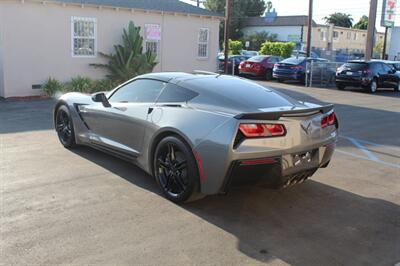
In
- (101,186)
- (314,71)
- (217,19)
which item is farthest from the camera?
(314,71)

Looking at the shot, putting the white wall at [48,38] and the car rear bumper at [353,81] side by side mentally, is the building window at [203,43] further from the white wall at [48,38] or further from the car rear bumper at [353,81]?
the car rear bumper at [353,81]

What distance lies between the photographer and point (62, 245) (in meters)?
3.94

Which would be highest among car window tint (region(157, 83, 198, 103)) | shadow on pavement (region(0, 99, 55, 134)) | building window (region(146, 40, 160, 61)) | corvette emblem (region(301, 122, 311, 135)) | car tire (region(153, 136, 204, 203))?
building window (region(146, 40, 160, 61))

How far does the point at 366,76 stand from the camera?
20.4m

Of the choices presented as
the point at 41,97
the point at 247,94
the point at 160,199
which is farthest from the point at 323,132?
the point at 41,97

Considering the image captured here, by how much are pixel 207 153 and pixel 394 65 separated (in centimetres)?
2123

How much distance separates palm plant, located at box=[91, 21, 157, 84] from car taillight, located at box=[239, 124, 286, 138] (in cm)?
1177

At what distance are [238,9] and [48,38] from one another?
55.8 metres

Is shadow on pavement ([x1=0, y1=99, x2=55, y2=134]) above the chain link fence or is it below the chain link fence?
below

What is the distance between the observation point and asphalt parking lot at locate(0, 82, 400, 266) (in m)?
3.88

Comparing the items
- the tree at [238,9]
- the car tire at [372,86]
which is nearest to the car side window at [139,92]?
the car tire at [372,86]

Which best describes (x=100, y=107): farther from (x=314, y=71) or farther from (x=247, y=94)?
(x=314, y=71)

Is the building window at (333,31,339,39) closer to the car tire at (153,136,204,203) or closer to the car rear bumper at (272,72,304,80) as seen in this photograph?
the car rear bumper at (272,72,304,80)

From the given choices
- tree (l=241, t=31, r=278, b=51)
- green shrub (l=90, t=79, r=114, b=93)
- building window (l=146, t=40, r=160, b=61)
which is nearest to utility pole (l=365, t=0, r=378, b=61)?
building window (l=146, t=40, r=160, b=61)
